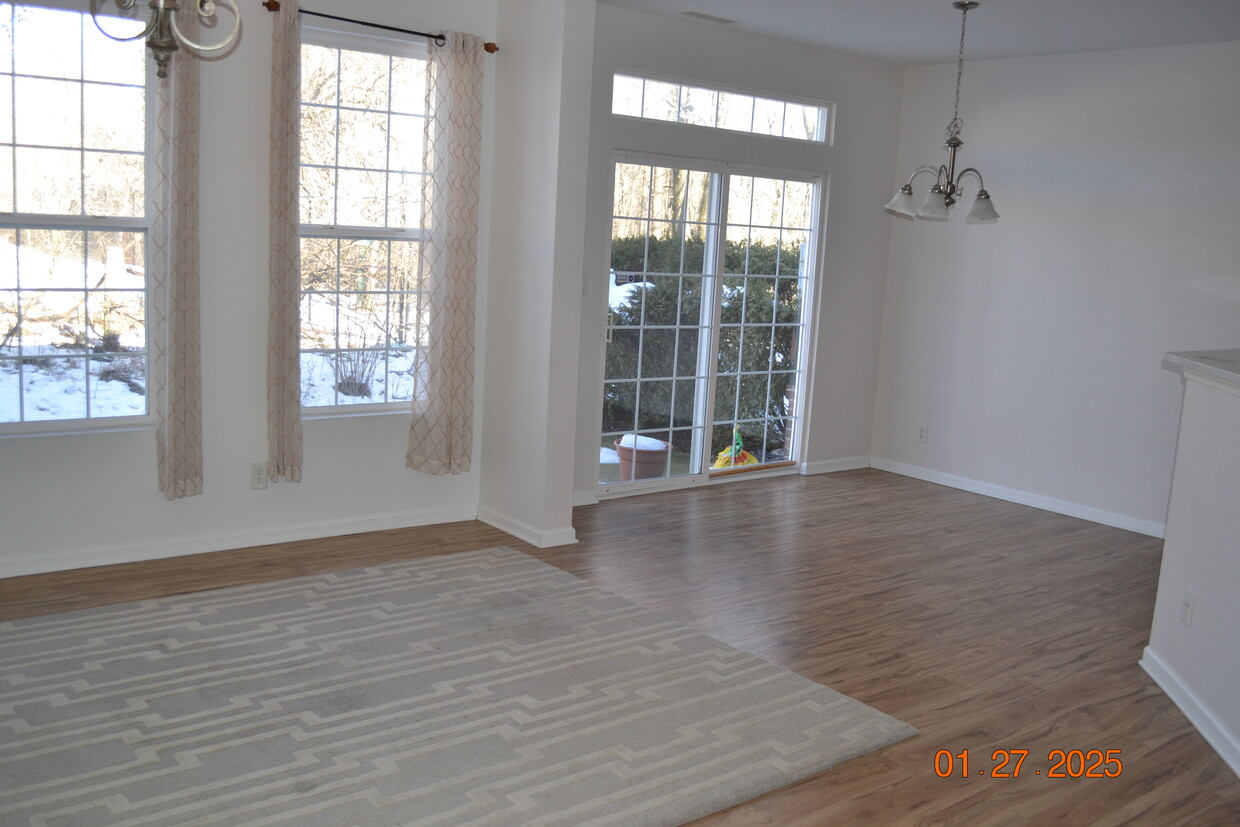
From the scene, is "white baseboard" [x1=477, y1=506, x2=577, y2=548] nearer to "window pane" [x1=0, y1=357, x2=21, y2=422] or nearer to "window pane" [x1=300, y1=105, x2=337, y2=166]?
"window pane" [x1=300, y1=105, x2=337, y2=166]

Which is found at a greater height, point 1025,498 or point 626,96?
point 626,96

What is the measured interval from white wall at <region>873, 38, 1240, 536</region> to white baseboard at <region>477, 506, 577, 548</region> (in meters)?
3.15

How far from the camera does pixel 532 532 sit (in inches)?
206

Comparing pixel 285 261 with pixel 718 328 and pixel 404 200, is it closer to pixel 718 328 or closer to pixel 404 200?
pixel 404 200

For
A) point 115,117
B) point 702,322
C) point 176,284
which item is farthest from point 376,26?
point 702,322

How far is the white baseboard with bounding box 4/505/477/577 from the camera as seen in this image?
433 cm

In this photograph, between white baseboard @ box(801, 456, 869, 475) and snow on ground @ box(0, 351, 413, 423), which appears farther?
white baseboard @ box(801, 456, 869, 475)

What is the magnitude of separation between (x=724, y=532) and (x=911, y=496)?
1.76m

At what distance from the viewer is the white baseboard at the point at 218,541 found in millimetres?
4328

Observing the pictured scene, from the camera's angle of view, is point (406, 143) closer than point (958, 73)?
Yes

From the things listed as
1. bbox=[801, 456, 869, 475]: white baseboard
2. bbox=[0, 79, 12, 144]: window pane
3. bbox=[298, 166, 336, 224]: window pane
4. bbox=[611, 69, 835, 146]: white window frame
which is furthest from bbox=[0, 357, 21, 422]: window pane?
bbox=[801, 456, 869, 475]: white baseboard

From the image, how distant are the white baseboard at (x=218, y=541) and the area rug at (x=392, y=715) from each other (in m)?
0.56

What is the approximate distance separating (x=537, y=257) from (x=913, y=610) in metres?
2.44

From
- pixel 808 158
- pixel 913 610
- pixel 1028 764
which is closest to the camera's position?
pixel 1028 764
